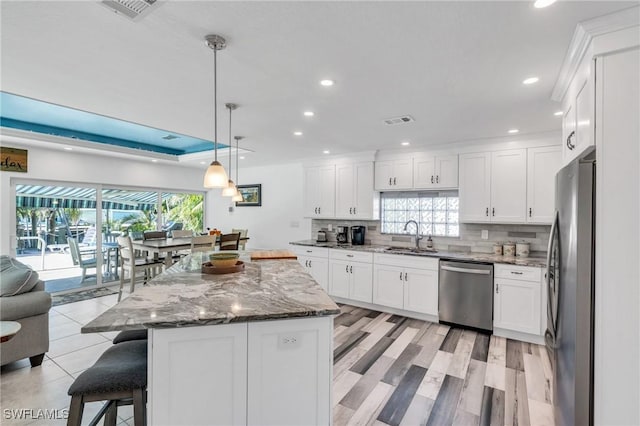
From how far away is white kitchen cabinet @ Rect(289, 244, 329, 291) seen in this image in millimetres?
4758

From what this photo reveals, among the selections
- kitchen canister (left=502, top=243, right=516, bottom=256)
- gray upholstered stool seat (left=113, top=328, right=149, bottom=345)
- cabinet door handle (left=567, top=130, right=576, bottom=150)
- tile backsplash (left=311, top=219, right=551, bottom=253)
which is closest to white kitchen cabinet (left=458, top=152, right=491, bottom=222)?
tile backsplash (left=311, top=219, right=551, bottom=253)

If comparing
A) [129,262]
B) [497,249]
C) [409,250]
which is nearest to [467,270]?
[497,249]

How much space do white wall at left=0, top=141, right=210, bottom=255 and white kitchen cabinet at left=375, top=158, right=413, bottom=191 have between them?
4.44 meters

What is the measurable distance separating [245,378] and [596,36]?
2.50 metres

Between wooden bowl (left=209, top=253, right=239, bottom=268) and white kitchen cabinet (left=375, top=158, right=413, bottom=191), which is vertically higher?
white kitchen cabinet (left=375, top=158, right=413, bottom=191)

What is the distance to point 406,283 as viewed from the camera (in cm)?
399

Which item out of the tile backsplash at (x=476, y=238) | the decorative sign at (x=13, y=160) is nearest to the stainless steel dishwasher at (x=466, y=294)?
the tile backsplash at (x=476, y=238)

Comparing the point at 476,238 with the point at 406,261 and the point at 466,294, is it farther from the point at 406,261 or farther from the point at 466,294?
the point at 406,261

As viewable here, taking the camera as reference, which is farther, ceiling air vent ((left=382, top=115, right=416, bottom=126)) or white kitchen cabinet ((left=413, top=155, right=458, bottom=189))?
white kitchen cabinet ((left=413, top=155, right=458, bottom=189))

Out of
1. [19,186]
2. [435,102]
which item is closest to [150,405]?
[435,102]

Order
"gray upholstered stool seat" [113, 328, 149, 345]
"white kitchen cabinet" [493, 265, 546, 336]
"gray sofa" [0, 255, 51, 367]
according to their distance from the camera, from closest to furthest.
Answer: "gray upholstered stool seat" [113, 328, 149, 345] < "gray sofa" [0, 255, 51, 367] < "white kitchen cabinet" [493, 265, 546, 336]

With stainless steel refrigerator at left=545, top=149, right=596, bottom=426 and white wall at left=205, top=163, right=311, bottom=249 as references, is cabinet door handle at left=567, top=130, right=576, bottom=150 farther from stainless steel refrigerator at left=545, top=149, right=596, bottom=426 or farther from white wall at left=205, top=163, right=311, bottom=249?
white wall at left=205, top=163, right=311, bottom=249

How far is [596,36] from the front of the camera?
150cm

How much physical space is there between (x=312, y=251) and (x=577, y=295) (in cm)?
371
